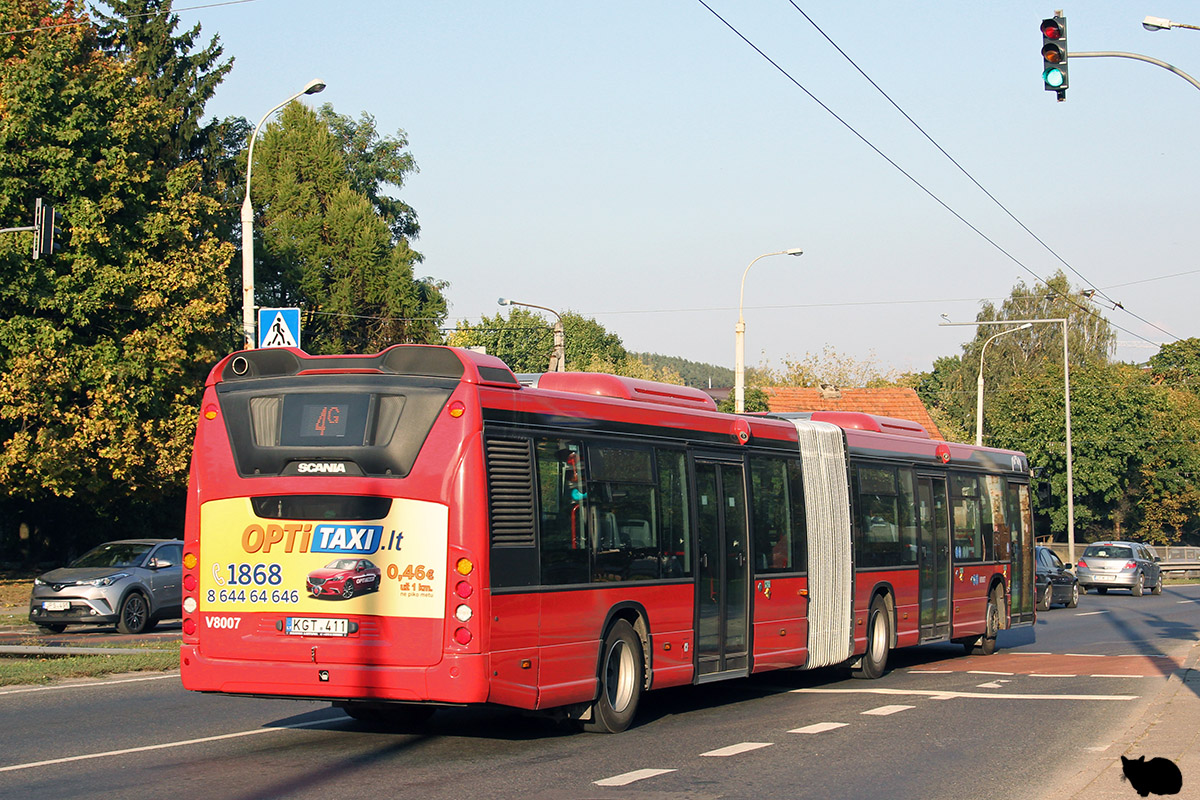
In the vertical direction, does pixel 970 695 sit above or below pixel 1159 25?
below

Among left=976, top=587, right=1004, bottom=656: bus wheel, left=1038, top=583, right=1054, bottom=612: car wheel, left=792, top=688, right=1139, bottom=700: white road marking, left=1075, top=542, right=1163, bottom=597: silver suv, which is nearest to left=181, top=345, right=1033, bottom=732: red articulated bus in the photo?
left=792, top=688, right=1139, bottom=700: white road marking

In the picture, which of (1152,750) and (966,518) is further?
(966,518)

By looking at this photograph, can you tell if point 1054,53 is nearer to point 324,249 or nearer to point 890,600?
point 890,600

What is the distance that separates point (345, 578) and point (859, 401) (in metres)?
61.8

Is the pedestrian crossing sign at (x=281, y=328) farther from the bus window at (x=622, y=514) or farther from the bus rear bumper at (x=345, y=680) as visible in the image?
the bus rear bumper at (x=345, y=680)

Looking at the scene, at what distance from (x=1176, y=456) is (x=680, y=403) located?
216ft

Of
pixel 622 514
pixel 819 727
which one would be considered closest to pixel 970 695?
pixel 819 727

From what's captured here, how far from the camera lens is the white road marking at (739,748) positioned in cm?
1025

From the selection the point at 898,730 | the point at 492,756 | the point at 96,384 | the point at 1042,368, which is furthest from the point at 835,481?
the point at 1042,368

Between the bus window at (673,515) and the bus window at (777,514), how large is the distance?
1.56 m

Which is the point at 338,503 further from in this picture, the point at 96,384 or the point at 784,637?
the point at 96,384

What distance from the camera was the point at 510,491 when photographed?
396 inches

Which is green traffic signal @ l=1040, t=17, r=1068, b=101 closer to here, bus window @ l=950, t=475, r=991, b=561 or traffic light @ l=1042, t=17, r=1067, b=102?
traffic light @ l=1042, t=17, r=1067, b=102

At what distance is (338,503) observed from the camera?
9844 millimetres
